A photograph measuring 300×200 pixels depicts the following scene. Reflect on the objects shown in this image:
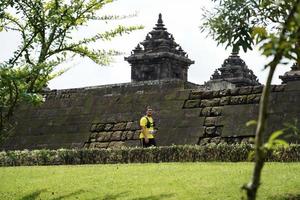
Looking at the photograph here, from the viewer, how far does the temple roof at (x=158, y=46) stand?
119 feet

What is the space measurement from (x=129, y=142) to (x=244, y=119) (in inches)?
126

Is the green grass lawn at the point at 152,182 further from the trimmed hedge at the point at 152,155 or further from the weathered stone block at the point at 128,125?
the weathered stone block at the point at 128,125

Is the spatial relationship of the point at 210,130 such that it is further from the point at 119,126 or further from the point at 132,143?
the point at 119,126

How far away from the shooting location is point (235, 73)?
3816 cm

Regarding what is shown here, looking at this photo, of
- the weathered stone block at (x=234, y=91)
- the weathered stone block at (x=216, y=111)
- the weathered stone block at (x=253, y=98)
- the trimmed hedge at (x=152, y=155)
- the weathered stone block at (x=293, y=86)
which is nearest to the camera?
the trimmed hedge at (x=152, y=155)

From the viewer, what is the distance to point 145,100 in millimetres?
18078

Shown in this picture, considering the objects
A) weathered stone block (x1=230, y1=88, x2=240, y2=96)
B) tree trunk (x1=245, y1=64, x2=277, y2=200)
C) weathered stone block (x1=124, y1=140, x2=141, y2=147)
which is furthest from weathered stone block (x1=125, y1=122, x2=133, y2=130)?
tree trunk (x1=245, y1=64, x2=277, y2=200)

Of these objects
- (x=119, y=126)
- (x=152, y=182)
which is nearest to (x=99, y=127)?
(x=119, y=126)

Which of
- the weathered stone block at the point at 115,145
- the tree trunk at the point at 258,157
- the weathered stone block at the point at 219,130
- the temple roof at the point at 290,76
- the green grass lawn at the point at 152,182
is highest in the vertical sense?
the temple roof at the point at 290,76

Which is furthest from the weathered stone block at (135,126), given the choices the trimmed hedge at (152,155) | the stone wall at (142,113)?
the trimmed hedge at (152,155)

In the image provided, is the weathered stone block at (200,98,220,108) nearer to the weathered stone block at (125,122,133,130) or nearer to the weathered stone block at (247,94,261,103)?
the weathered stone block at (247,94,261,103)

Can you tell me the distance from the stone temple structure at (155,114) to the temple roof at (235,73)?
1846cm

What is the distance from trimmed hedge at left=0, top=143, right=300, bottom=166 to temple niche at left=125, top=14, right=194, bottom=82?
20466 millimetres

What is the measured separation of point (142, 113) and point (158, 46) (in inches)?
757
